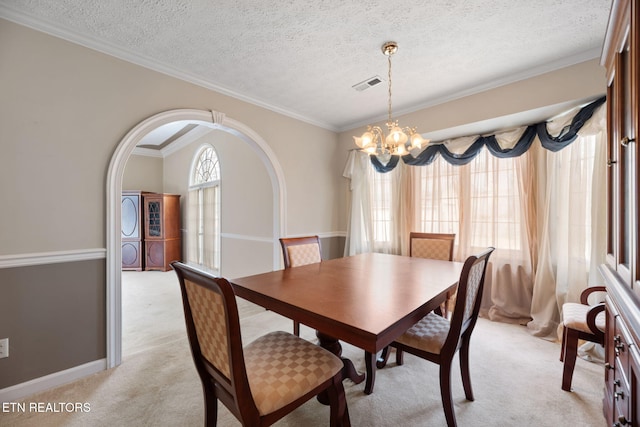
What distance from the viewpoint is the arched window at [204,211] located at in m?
5.14

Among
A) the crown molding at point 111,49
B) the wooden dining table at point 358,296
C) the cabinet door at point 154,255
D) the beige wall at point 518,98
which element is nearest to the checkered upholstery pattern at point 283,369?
the wooden dining table at point 358,296

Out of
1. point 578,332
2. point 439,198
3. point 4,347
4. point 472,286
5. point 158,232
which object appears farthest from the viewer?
point 158,232

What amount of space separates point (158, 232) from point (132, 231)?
0.55 meters

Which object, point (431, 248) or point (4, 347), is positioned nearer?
point (4, 347)

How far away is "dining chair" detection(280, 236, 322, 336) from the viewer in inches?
94.3

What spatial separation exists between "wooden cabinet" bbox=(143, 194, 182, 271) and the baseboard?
13.1 ft

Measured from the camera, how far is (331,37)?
1.98 metres

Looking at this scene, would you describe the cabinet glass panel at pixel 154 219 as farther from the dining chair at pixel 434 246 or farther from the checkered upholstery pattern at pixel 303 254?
the dining chair at pixel 434 246

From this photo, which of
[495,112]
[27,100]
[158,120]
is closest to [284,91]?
[158,120]

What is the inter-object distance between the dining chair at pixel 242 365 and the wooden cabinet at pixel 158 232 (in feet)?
17.4

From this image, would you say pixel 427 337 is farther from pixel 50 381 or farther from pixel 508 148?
pixel 50 381

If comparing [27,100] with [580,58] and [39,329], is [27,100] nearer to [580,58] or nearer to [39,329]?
[39,329]

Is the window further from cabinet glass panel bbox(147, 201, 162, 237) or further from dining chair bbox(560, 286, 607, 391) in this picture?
cabinet glass panel bbox(147, 201, 162, 237)

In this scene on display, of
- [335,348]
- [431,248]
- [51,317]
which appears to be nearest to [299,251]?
[335,348]
